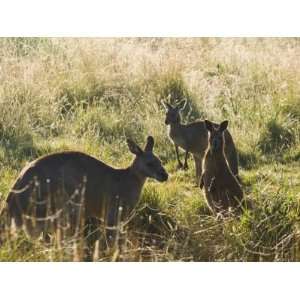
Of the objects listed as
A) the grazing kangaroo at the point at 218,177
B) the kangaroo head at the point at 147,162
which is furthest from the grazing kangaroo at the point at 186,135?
the kangaroo head at the point at 147,162

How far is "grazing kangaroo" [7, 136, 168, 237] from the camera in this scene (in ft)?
22.5

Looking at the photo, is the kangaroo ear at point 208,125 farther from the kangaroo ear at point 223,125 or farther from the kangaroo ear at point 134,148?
the kangaroo ear at point 134,148

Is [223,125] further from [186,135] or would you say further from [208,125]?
[186,135]

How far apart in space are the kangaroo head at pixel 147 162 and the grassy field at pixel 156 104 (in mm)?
281

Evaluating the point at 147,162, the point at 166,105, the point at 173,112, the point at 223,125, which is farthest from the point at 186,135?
the point at 147,162

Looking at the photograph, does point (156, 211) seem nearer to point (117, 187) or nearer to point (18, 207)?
point (117, 187)

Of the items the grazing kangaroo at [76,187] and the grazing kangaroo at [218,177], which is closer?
the grazing kangaroo at [76,187]

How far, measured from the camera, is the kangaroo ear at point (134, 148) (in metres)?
7.30

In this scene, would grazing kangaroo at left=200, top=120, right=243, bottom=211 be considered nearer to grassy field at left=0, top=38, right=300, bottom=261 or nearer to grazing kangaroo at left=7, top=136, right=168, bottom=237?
A: grassy field at left=0, top=38, right=300, bottom=261

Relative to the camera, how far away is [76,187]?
709cm

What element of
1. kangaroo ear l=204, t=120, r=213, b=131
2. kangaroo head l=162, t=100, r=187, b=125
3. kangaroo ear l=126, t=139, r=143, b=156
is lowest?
kangaroo ear l=126, t=139, r=143, b=156

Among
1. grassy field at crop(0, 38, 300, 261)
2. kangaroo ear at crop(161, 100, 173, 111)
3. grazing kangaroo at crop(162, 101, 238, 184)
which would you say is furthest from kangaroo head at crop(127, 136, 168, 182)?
kangaroo ear at crop(161, 100, 173, 111)

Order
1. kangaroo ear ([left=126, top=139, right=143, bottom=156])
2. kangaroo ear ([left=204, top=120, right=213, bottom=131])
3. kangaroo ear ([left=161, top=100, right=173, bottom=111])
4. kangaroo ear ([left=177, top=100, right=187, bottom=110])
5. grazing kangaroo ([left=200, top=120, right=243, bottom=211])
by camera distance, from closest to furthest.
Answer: kangaroo ear ([left=126, top=139, right=143, bottom=156]) < grazing kangaroo ([left=200, top=120, right=243, bottom=211]) < kangaroo ear ([left=204, top=120, right=213, bottom=131]) < kangaroo ear ([left=161, top=100, right=173, bottom=111]) < kangaroo ear ([left=177, top=100, right=187, bottom=110])

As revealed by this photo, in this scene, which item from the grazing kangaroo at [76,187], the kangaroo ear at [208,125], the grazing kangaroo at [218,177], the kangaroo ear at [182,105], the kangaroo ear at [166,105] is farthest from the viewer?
the kangaroo ear at [182,105]
